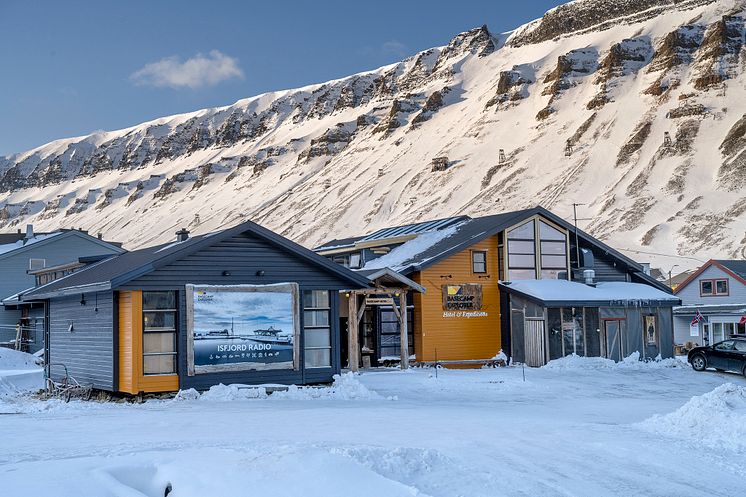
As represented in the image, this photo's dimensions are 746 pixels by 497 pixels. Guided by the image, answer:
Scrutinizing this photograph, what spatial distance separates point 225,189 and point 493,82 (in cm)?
6326

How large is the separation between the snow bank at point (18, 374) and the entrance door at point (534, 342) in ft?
57.7

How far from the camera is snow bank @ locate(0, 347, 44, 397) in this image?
88.6ft

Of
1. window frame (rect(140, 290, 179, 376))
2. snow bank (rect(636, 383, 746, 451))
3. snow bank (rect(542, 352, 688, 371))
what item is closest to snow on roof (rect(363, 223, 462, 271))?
snow bank (rect(542, 352, 688, 371))

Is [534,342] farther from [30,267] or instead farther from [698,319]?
[30,267]

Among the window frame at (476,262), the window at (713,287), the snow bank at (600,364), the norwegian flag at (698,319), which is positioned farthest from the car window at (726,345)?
the window at (713,287)

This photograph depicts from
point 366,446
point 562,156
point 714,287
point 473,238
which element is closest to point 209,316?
point 366,446

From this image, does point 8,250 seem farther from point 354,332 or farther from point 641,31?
point 641,31

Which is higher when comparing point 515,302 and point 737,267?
point 737,267

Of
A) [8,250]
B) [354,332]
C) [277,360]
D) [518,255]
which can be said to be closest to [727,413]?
[277,360]

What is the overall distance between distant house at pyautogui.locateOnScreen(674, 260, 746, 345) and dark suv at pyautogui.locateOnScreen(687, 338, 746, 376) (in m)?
18.5

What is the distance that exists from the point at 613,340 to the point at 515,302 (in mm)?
4296

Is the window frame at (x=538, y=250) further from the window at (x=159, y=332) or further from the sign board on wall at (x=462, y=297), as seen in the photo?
the window at (x=159, y=332)

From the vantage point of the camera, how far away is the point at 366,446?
12.2 m

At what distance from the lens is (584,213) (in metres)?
109
